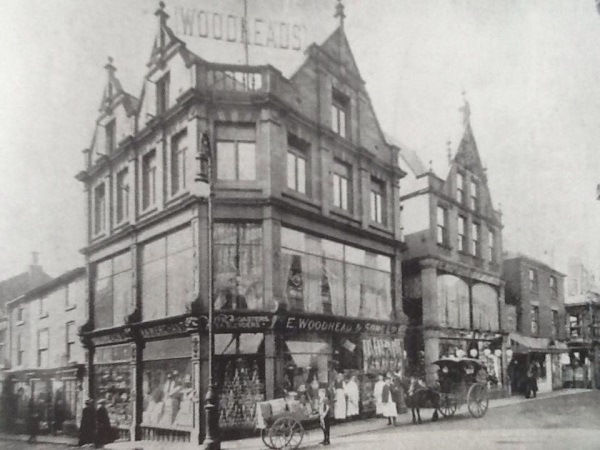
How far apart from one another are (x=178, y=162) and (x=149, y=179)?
1.32 feet

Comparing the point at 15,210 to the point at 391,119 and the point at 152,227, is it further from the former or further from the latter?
the point at 391,119

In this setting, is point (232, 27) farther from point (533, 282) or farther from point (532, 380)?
point (533, 282)

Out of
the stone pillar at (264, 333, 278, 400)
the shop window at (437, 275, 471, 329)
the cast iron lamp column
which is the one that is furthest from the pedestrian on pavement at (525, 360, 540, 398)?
the cast iron lamp column

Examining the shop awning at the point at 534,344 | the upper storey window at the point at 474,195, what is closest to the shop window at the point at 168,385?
the upper storey window at the point at 474,195

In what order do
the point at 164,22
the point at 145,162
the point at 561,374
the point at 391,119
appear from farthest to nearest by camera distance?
the point at 561,374 < the point at 145,162 < the point at 391,119 < the point at 164,22

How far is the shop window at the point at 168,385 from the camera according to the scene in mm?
6934

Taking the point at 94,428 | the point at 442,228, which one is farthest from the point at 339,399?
the point at 442,228

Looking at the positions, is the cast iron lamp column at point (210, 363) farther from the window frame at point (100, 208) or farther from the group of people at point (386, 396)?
the group of people at point (386, 396)

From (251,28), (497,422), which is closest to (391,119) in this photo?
(251,28)

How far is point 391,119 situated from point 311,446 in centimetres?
368

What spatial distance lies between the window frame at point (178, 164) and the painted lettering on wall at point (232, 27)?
166cm

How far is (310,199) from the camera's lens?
7875mm

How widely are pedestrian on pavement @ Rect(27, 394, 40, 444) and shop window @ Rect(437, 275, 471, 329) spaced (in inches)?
350

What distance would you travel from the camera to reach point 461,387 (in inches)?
394
